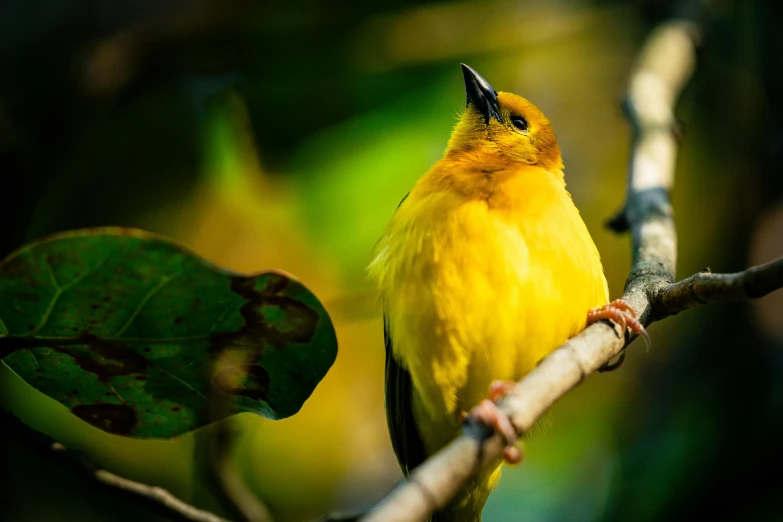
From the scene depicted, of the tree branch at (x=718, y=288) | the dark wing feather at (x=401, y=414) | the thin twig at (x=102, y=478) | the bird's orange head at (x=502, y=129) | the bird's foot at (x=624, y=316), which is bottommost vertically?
the dark wing feather at (x=401, y=414)

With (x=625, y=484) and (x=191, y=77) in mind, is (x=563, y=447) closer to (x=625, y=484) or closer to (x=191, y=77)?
(x=625, y=484)

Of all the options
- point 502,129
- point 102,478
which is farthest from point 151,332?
point 502,129

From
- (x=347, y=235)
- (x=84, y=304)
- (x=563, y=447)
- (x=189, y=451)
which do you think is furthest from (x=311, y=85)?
(x=84, y=304)

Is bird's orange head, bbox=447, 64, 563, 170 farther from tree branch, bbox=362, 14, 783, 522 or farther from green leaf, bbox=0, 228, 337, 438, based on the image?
green leaf, bbox=0, 228, 337, 438

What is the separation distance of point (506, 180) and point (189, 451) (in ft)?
4.52

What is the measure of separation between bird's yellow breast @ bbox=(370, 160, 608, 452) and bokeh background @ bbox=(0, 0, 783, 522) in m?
0.71

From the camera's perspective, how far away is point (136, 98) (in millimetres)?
3461

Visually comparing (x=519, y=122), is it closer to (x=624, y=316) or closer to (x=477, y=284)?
(x=477, y=284)

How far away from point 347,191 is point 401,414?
43.1 inches

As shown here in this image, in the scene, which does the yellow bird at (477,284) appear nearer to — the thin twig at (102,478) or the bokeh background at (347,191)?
the bokeh background at (347,191)

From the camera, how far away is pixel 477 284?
2186 mm

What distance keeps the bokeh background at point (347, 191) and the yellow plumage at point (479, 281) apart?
681mm

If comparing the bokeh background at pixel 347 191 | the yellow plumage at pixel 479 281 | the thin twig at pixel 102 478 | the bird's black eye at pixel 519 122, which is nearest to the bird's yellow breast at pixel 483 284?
the yellow plumage at pixel 479 281

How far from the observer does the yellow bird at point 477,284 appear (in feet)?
7.13
